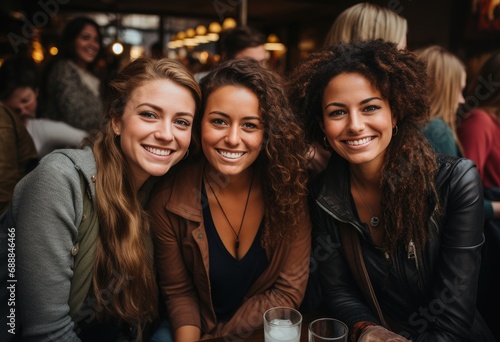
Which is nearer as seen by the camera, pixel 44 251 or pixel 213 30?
pixel 44 251

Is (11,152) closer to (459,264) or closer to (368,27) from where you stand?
(368,27)

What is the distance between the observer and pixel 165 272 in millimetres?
1790

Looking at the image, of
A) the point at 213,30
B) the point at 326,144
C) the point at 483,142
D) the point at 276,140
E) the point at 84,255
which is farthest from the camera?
the point at 213,30

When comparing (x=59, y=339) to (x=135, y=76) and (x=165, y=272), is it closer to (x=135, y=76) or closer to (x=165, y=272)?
(x=165, y=272)

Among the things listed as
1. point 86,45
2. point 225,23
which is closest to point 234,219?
point 86,45

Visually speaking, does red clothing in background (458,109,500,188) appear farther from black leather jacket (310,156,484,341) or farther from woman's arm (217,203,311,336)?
woman's arm (217,203,311,336)

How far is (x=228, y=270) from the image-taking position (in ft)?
5.83

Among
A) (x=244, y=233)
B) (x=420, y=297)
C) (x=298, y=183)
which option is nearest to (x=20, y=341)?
(x=244, y=233)

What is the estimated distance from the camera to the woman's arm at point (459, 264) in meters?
1.53

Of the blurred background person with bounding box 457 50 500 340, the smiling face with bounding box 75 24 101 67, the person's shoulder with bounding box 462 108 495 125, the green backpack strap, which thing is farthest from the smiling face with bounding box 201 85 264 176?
the smiling face with bounding box 75 24 101 67

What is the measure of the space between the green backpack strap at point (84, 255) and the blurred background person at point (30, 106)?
3.61 ft

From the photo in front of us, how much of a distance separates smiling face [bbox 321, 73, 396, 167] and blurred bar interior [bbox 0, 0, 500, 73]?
82.9 inches

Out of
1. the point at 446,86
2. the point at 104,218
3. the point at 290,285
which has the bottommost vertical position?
the point at 290,285

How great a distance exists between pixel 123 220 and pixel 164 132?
37cm
